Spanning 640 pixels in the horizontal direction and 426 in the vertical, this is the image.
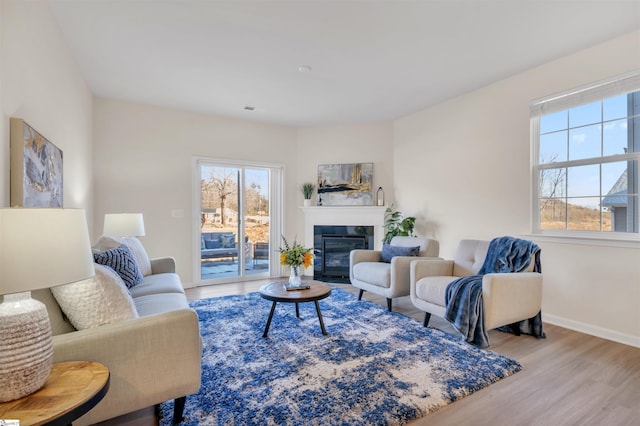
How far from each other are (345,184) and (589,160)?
3171 mm

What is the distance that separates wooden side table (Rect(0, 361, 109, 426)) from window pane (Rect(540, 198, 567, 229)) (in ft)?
12.8

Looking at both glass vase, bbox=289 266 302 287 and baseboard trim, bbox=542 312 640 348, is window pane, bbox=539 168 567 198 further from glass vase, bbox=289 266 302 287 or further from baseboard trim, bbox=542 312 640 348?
glass vase, bbox=289 266 302 287

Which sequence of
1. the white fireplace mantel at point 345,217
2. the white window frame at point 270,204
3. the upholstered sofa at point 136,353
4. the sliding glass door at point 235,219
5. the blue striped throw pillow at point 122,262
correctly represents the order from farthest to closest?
the white fireplace mantel at point 345,217 < the sliding glass door at point 235,219 < the white window frame at point 270,204 < the blue striped throw pillow at point 122,262 < the upholstered sofa at point 136,353

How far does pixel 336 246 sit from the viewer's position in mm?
5312

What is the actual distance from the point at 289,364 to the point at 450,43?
9.89ft

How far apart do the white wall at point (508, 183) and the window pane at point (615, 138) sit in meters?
0.45

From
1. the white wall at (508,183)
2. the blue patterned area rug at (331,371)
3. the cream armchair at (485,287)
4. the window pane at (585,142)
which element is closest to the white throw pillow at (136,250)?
the blue patterned area rug at (331,371)

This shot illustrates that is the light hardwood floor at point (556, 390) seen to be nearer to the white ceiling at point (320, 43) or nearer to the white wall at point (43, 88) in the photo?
the white wall at point (43, 88)

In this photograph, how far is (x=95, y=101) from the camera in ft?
13.2

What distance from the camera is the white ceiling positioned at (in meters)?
2.29

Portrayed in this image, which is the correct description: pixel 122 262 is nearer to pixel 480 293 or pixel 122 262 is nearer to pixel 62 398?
pixel 62 398

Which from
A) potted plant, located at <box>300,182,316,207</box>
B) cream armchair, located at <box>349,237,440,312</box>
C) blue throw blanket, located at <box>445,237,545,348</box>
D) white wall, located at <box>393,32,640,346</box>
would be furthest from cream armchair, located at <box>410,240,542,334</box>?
potted plant, located at <box>300,182,316,207</box>

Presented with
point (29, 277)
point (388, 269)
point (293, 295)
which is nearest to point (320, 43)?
point (293, 295)

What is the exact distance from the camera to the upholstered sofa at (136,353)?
1.36 m
